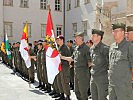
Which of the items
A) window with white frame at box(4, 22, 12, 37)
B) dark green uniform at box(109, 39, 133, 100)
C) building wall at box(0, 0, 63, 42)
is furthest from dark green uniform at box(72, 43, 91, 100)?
window with white frame at box(4, 22, 12, 37)

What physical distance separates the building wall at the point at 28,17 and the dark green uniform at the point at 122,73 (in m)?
27.2

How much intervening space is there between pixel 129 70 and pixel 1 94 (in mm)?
5682

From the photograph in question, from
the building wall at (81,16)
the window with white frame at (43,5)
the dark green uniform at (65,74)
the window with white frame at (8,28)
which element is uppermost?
the window with white frame at (43,5)

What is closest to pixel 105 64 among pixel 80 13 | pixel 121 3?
pixel 121 3

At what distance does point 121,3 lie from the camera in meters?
25.1

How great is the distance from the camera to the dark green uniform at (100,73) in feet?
18.2

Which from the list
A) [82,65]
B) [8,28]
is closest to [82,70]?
[82,65]

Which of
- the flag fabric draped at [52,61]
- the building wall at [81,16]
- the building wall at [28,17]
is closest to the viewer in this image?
the flag fabric draped at [52,61]

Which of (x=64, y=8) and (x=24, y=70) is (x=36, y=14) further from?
(x=24, y=70)

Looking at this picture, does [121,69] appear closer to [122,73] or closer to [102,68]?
[122,73]

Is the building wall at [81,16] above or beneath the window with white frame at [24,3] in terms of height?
beneath

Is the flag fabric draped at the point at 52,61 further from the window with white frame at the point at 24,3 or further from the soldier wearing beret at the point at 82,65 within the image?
the window with white frame at the point at 24,3

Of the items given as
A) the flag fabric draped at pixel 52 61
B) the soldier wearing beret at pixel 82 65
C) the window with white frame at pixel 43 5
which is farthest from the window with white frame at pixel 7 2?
the soldier wearing beret at pixel 82 65

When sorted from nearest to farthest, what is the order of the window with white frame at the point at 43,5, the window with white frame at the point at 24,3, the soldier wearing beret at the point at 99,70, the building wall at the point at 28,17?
the soldier wearing beret at the point at 99,70
the building wall at the point at 28,17
the window with white frame at the point at 24,3
the window with white frame at the point at 43,5
